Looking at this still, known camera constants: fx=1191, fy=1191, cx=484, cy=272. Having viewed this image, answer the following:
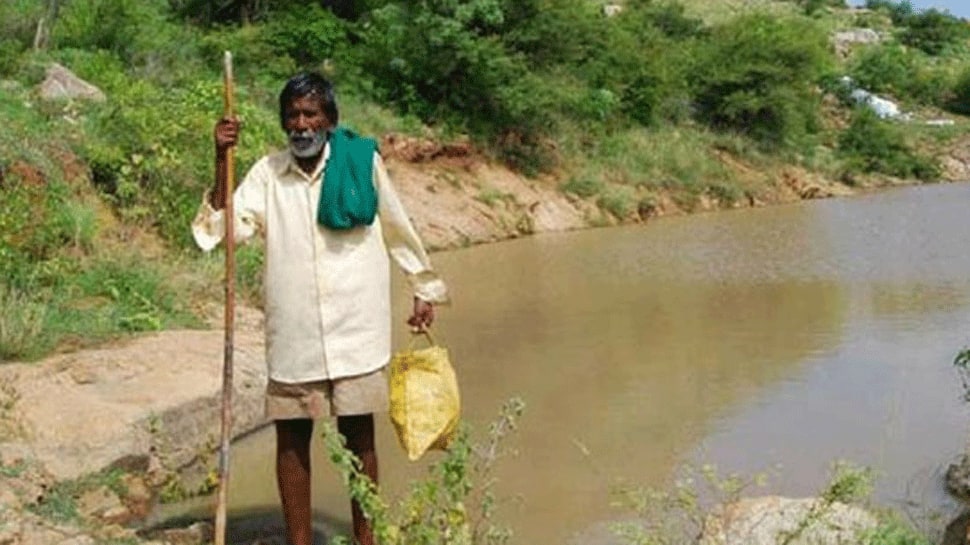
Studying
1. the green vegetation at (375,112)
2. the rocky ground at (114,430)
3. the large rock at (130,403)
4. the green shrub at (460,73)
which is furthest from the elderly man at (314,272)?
the green shrub at (460,73)

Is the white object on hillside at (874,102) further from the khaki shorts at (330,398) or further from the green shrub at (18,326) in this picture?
the khaki shorts at (330,398)

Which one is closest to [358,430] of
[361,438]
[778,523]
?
[361,438]

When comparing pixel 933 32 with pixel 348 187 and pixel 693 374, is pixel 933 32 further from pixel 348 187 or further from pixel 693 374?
pixel 348 187

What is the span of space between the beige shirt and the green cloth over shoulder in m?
0.04

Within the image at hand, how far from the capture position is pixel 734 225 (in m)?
17.2

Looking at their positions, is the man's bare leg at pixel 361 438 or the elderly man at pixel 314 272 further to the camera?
the man's bare leg at pixel 361 438

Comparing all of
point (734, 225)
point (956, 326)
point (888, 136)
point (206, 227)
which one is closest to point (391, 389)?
point (206, 227)

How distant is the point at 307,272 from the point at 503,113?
1524 cm

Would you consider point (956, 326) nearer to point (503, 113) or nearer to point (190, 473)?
point (190, 473)

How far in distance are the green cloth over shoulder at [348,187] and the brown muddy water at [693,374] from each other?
4.09ft

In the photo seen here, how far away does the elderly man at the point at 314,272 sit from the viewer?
11.7 ft

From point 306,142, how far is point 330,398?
0.79 metres

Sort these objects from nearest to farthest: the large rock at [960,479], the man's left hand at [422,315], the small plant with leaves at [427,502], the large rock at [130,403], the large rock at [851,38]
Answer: the small plant with leaves at [427,502] < the man's left hand at [422,315] < the large rock at [960,479] < the large rock at [130,403] < the large rock at [851,38]

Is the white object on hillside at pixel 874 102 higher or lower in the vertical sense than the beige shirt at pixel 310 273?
lower
